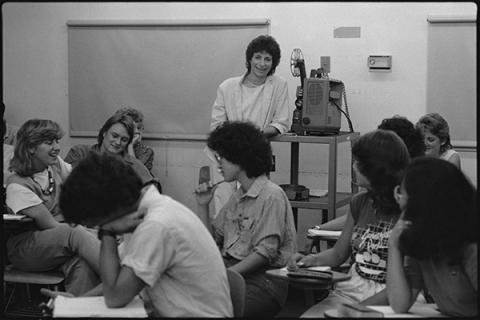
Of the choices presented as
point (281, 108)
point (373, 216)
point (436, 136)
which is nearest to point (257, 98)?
point (281, 108)

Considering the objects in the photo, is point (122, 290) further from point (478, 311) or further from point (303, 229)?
point (303, 229)

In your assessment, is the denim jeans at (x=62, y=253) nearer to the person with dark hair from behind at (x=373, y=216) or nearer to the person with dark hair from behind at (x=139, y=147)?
the person with dark hair from behind at (x=373, y=216)

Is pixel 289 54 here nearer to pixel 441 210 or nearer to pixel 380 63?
pixel 380 63

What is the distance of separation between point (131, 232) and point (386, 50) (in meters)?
3.98

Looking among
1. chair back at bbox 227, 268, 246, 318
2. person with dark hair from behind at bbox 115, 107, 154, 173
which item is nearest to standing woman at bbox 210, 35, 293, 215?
person with dark hair from behind at bbox 115, 107, 154, 173

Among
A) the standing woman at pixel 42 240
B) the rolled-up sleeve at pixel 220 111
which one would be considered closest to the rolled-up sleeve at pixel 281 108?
→ the rolled-up sleeve at pixel 220 111

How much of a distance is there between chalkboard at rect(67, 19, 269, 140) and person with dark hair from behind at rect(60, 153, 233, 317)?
12.9 feet

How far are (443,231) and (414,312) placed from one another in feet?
1.13

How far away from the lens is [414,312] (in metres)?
2.45

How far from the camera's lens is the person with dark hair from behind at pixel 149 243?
7.61 feet

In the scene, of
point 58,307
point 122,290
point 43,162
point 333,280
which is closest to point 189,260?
point 122,290

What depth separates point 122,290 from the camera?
2338mm

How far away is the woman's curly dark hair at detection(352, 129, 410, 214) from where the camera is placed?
112 inches

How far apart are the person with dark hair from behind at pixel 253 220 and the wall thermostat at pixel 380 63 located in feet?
9.44
